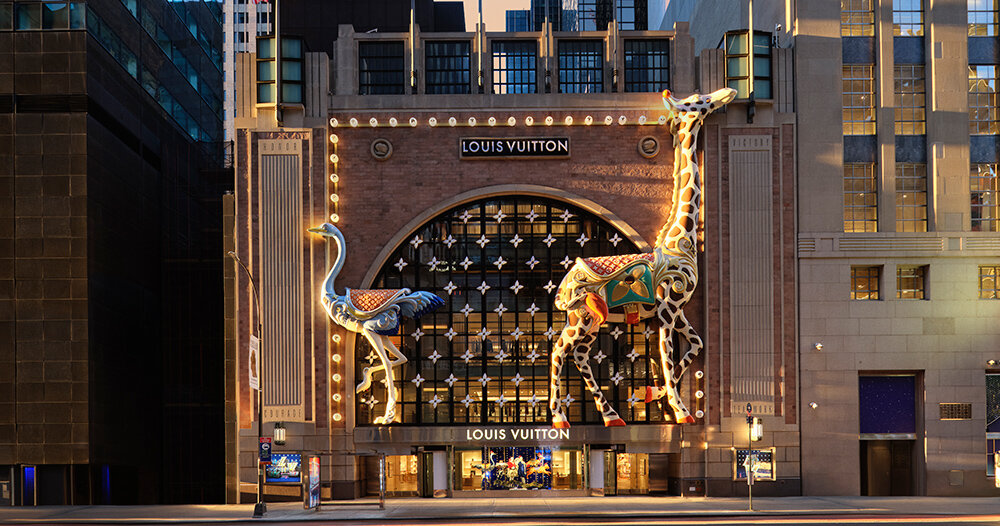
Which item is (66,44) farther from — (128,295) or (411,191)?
(411,191)

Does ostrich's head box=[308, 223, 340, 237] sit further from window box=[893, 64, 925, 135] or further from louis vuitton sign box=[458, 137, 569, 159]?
window box=[893, 64, 925, 135]

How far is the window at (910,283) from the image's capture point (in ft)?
129

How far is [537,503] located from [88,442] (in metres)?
19.6

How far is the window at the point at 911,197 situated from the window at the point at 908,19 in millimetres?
6086

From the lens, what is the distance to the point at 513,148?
39344 mm

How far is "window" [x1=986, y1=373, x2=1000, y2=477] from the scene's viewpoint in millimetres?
38844

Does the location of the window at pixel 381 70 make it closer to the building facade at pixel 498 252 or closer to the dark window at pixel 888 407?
the building facade at pixel 498 252

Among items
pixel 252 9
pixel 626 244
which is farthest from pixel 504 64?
pixel 252 9

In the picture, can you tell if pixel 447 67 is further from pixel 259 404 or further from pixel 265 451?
pixel 265 451

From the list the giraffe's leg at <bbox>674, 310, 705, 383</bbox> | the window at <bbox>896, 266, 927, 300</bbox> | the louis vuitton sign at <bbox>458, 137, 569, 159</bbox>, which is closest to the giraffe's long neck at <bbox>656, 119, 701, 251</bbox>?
the giraffe's leg at <bbox>674, 310, 705, 383</bbox>

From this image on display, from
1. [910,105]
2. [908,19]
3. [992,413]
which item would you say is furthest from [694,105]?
[992,413]

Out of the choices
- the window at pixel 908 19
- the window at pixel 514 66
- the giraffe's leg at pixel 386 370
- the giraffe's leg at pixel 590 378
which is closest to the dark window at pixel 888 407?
the giraffe's leg at pixel 590 378

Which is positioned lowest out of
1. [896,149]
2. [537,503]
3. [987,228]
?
[537,503]

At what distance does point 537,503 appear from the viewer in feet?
120
